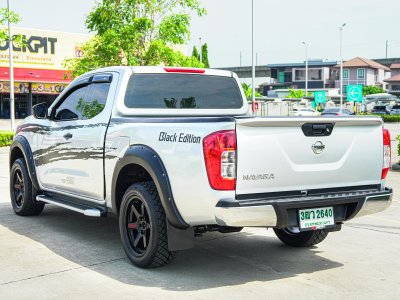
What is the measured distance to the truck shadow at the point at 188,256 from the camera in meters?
5.04

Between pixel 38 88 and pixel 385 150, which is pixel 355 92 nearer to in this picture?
pixel 38 88

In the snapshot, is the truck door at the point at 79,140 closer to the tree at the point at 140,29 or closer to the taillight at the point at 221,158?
the taillight at the point at 221,158

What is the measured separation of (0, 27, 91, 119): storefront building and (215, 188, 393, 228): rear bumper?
135 ft

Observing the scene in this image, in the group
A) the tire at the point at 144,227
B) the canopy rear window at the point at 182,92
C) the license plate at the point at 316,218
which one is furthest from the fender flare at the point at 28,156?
the license plate at the point at 316,218

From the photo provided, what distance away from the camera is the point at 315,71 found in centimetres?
11225

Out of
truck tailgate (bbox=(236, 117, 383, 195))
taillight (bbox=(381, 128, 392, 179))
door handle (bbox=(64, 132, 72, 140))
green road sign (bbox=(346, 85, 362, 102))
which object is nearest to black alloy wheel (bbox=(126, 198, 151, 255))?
truck tailgate (bbox=(236, 117, 383, 195))

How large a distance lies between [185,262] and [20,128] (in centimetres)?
365

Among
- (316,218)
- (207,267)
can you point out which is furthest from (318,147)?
(207,267)

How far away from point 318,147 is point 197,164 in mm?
1066

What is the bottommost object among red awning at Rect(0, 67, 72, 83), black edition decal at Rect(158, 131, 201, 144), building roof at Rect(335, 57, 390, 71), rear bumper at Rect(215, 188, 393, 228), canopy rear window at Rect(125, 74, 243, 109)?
rear bumper at Rect(215, 188, 393, 228)

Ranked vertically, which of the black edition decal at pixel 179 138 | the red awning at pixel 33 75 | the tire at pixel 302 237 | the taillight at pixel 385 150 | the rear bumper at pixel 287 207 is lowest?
the tire at pixel 302 237

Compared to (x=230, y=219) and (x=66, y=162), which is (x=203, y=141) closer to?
(x=230, y=219)

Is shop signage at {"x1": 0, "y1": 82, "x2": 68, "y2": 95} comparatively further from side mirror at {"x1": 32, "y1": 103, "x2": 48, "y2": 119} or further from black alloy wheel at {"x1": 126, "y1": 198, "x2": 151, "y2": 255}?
black alloy wheel at {"x1": 126, "y1": 198, "x2": 151, "y2": 255}

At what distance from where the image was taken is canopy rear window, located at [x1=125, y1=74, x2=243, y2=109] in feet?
20.2
